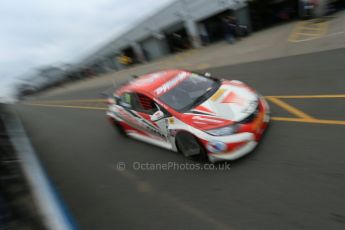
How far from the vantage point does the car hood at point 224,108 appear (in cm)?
465

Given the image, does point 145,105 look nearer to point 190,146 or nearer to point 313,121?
point 190,146

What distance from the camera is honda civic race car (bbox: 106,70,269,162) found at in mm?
4539

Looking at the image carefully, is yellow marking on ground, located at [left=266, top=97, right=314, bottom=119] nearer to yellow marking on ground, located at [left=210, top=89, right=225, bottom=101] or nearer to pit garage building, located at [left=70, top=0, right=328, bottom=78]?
yellow marking on ground, located at [left=210, top=89, right=225, bottom=101]

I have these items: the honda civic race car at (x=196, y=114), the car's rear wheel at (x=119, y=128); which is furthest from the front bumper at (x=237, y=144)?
the car's rear wheel at (x=119, y=128)

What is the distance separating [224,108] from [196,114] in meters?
0.52

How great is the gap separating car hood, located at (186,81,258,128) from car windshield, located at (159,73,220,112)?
0.58 ft

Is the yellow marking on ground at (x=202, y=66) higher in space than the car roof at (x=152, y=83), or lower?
lower

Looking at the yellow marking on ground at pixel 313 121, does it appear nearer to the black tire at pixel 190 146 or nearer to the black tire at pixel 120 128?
the black tire at pixel 190 146

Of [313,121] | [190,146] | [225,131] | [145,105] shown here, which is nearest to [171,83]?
[145,105]

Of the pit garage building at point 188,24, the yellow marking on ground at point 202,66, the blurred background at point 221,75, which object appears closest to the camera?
the blurred background at point 221,75

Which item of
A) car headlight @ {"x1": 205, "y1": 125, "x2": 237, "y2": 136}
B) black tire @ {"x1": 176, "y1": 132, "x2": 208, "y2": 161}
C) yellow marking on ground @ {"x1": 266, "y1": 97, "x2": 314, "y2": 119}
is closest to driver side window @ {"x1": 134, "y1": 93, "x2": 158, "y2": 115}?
black tire @ {"x1": 176, "y1": 132, "x2": 208, "y2": 161}

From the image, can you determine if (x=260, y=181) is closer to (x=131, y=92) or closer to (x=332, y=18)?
(x=131, y=92)

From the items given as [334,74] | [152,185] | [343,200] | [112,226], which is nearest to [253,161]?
[343,200]

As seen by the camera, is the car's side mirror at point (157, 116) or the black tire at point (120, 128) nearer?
the car's side mirror at point (157, 116)
